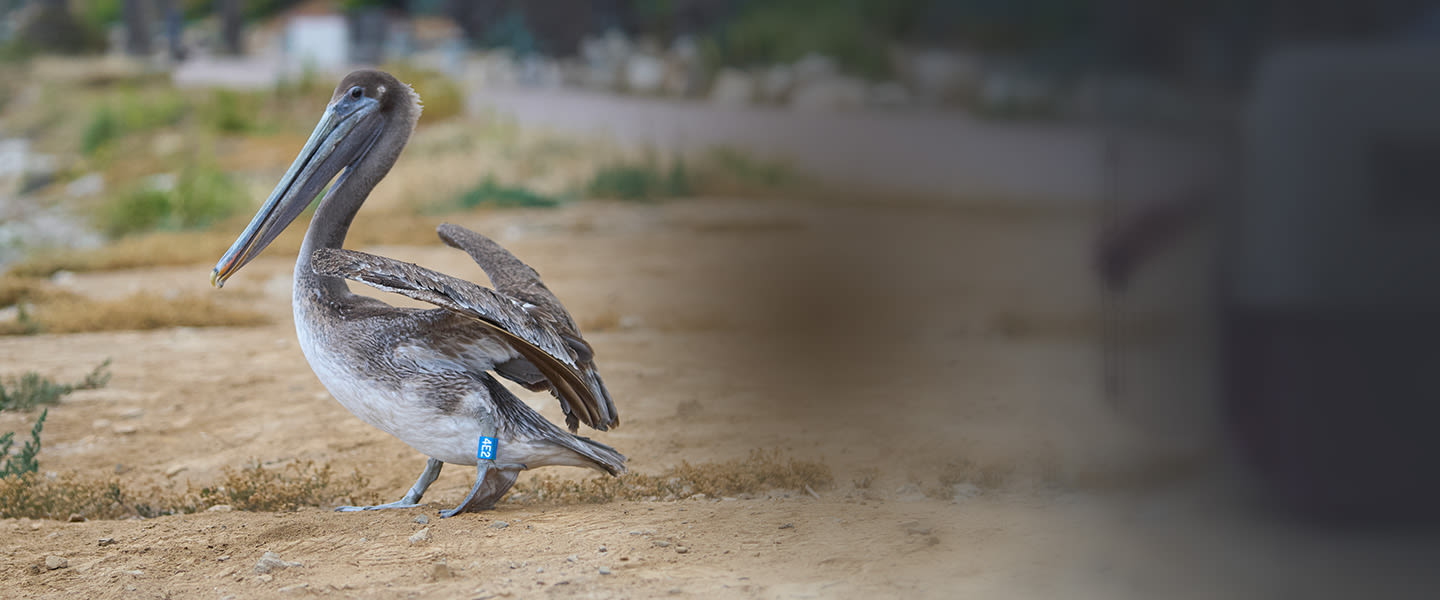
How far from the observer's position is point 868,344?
206cm

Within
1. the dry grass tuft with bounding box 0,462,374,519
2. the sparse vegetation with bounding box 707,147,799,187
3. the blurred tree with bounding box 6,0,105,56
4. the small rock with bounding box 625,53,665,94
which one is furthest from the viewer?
the blurred tree with bounding box 6,0,105,56

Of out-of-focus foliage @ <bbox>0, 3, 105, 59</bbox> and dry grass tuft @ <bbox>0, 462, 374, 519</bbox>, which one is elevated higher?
out-of-focus foliage @ <bbox>0, 3, 105, 59</bbox>

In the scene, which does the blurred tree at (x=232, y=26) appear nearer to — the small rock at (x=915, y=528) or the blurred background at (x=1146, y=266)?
the blurred background at (x=1146, y=266)

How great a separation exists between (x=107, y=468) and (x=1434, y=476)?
5.36 m

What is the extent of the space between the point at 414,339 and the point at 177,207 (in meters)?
10.2

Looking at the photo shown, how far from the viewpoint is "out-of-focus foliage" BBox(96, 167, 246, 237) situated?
40.3 feet

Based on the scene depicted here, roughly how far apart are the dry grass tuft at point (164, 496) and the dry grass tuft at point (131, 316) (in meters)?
2.97

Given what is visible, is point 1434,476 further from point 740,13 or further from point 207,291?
point 207,291

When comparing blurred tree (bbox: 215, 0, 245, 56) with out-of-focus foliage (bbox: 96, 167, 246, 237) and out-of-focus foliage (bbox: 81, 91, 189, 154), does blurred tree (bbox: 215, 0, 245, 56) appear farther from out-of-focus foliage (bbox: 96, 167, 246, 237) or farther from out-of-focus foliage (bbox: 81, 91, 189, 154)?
out-of-focus foliage (bbox: 96, 167, 246, 237)

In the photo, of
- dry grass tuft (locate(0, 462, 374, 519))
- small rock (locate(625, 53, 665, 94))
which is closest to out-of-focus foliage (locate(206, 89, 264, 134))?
small rock (locate(625, 53, 665, 94))

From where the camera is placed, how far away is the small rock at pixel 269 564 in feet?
11.3

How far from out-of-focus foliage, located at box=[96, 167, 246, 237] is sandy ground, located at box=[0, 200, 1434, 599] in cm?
454

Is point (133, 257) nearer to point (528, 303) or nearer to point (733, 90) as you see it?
point (528, 303)

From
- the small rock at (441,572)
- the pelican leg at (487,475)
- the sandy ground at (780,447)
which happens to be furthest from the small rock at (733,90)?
the small rock at (441,572)
